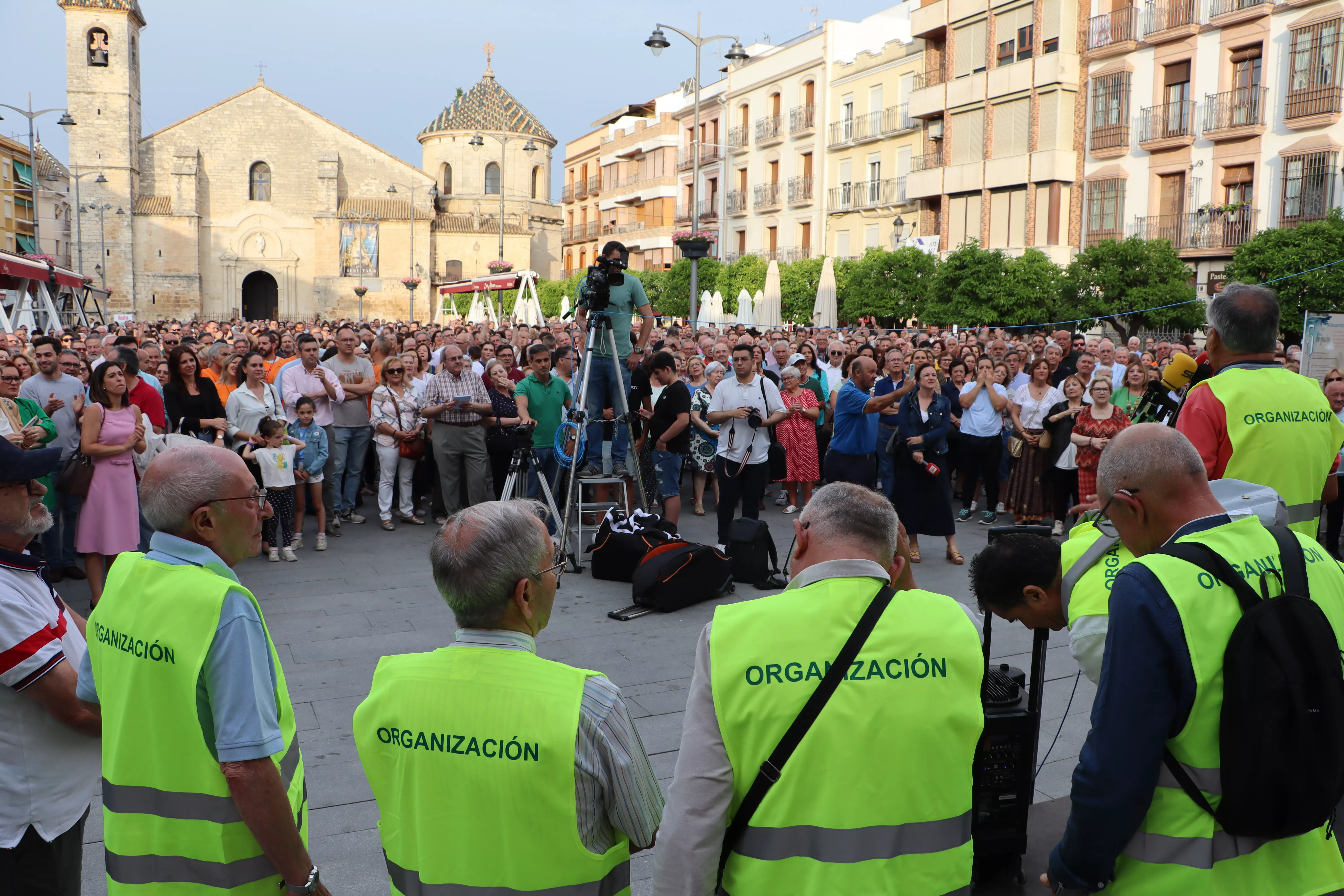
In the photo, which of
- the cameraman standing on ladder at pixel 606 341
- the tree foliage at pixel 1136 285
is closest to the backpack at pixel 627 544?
the cameraman standing on ladder at pixel 606 341

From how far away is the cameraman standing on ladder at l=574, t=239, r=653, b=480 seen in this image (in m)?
8.49

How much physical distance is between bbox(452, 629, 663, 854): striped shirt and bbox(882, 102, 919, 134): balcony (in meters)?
33.7

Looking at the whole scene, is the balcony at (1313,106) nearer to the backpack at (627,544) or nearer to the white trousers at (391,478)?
the backpack at (627,544)

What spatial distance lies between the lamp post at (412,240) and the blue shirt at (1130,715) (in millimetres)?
57066

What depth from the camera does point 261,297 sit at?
59000 mm

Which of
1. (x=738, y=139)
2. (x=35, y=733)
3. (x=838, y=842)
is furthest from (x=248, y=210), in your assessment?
(x=838, y=842)

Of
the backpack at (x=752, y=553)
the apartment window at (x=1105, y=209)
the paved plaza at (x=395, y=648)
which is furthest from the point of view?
the apartment window at (x=1105, y=209)

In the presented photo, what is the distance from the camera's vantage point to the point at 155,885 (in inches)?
89.5

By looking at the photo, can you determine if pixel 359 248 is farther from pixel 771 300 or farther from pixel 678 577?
→ pixel 678 577

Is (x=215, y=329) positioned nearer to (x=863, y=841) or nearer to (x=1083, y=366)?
(x=1083, y=366)

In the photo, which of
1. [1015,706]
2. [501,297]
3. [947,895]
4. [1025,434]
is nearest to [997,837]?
[1015,706]

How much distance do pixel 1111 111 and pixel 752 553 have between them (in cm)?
2374

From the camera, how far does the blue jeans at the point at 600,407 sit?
931 cm

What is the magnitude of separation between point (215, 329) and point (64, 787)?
22319 millimetres
